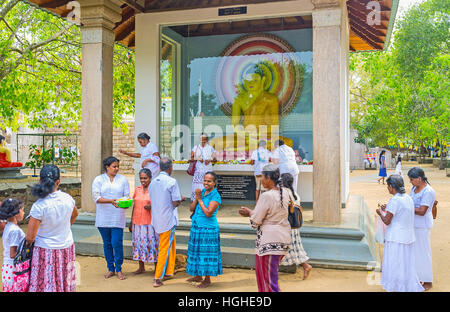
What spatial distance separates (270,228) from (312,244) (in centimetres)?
252

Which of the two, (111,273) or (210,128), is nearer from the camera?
(111,273)

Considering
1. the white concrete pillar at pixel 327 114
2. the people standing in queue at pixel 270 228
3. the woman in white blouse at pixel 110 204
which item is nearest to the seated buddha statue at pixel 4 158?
the woman in white blouse at pixel 110 204

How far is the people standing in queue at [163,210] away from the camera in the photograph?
5523 millimetres

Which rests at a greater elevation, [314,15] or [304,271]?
[314,15]

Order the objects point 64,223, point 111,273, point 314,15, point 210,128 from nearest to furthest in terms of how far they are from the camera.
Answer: point 64,223 < point 111,273 < point 314,15 < point 210,128

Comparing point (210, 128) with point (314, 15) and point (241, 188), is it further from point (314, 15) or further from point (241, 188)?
point (314, 15)

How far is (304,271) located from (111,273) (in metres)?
2.69

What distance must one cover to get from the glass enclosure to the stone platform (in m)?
3.36

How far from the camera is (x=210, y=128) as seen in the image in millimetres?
11227

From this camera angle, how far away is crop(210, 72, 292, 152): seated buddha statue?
10930 mm

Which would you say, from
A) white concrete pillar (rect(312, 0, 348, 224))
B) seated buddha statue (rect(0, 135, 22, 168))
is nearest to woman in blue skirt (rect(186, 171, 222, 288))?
white concrete pillar (rect(312, 0, 348, 224))

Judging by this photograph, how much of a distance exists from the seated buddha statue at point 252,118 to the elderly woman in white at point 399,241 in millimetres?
5811
